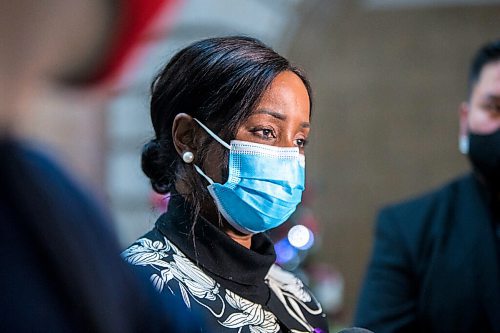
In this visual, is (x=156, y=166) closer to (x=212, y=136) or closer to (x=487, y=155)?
(x=212, y=136)

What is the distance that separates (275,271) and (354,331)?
442 mm

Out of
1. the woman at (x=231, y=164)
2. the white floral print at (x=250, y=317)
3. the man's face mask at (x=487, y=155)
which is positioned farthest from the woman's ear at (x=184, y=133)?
the man's face mask at (x=487, y=155)

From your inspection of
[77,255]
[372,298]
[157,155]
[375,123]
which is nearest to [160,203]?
[157,155]

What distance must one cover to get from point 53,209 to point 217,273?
100 cm

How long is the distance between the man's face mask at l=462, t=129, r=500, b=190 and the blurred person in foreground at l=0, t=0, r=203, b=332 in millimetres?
2049

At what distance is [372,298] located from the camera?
2529mm

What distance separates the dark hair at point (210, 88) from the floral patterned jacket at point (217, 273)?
0.09 metres

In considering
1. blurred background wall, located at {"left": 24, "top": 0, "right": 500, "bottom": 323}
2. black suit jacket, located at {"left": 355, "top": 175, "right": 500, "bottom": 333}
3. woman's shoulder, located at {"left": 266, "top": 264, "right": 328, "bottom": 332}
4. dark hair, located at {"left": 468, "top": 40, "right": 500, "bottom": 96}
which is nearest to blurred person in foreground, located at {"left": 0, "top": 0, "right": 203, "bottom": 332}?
woman's shoulder, located at {"left": 266, "top": 264, "right": 328, "bottom": 332}

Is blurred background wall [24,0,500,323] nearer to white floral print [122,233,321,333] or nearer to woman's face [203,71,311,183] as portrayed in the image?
woman's face [203,71,311,183]

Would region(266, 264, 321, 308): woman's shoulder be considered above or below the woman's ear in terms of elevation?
below

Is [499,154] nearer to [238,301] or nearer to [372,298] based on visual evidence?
[372,298]

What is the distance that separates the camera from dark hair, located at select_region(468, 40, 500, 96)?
272 centimetres

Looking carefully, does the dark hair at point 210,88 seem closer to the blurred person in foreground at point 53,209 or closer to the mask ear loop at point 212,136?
the mask ear loop at point 212,136

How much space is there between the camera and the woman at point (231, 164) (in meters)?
1.68
